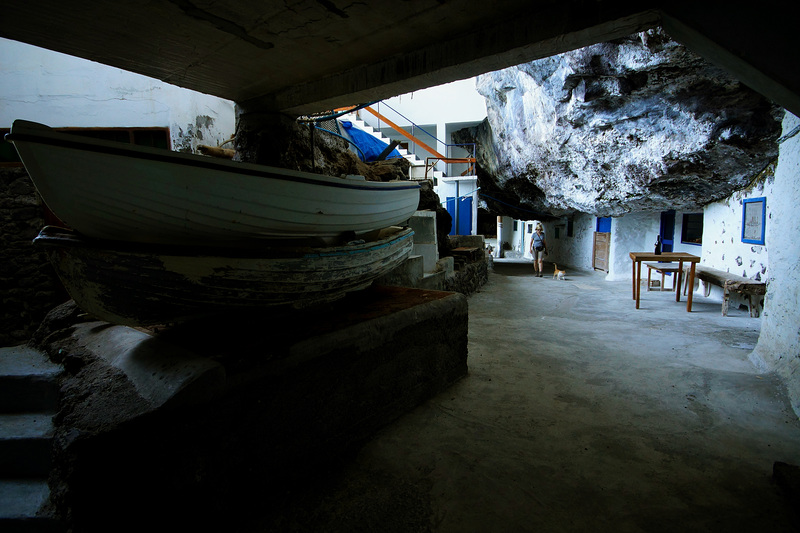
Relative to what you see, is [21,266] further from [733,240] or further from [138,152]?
[733,240]

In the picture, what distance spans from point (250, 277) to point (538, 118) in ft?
29.9

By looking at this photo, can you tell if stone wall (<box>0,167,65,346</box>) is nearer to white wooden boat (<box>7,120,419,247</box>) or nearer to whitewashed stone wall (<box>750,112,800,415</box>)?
white wooden boat (<box>7,120,419,247</box>)

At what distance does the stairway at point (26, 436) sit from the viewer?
1.91 meters

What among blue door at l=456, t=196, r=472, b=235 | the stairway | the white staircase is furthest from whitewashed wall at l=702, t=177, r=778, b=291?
the white staircase

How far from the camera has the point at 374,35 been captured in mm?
2561

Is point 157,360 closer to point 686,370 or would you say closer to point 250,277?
point 250,277

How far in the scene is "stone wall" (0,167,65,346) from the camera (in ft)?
14.8

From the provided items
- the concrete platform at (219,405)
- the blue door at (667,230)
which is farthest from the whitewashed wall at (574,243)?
the concrete platform at (219,405)

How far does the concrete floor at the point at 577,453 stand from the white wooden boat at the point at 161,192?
59.7 inches

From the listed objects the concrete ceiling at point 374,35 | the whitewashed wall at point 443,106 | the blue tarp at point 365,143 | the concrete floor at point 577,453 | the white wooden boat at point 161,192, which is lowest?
the concrete floor at point 577,453

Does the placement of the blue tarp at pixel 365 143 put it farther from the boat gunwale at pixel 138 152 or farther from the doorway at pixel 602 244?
the doorway at pixel 602 244

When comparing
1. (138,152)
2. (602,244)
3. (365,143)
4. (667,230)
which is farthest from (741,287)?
(138,152)

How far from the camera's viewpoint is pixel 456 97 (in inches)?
694

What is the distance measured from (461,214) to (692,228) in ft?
25.1
